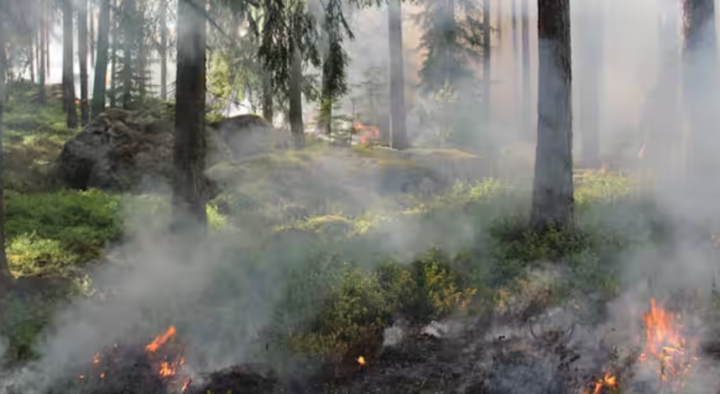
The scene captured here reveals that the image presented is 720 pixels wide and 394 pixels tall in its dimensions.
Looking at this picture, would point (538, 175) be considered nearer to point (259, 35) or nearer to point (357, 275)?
point (357, 275)

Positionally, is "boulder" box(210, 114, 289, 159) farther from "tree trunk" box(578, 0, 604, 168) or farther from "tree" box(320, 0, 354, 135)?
"tree trunk" box(578, 0, 604, 168)

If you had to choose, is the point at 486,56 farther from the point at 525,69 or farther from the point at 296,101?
the point at 296,101

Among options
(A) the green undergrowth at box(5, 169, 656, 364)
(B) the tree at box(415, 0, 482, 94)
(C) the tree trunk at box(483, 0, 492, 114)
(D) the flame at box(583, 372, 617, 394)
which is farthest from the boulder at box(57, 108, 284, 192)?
(C) the tree trunk at box(483, 0, 492, 114)

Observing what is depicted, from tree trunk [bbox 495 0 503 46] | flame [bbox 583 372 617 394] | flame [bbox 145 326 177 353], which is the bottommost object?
flame [bbox 583 372 617 394]

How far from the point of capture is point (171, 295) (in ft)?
20.1

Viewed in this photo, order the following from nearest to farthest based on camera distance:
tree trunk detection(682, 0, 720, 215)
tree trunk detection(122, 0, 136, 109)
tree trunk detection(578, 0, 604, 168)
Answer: tree trunk detection(122, 0, 136, 109), tree trunk detection(682, 0, 720, 215), tree trunk detection(578, 0, 604, 168)

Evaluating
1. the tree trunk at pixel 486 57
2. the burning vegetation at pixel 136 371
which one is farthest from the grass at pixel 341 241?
the tree trunk at pixel 486 57

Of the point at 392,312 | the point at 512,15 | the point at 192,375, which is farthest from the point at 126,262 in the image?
the point at 512,15

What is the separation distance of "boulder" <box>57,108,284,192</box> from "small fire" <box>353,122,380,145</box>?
4093 mm

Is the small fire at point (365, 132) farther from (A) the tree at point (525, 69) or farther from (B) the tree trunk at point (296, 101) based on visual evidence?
(A) the tree at point (525, 69)

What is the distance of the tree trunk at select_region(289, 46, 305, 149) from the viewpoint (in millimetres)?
7293

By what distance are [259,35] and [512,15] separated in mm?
11517

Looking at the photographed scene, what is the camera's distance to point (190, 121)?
23.1ft

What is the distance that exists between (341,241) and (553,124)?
9.89ft
